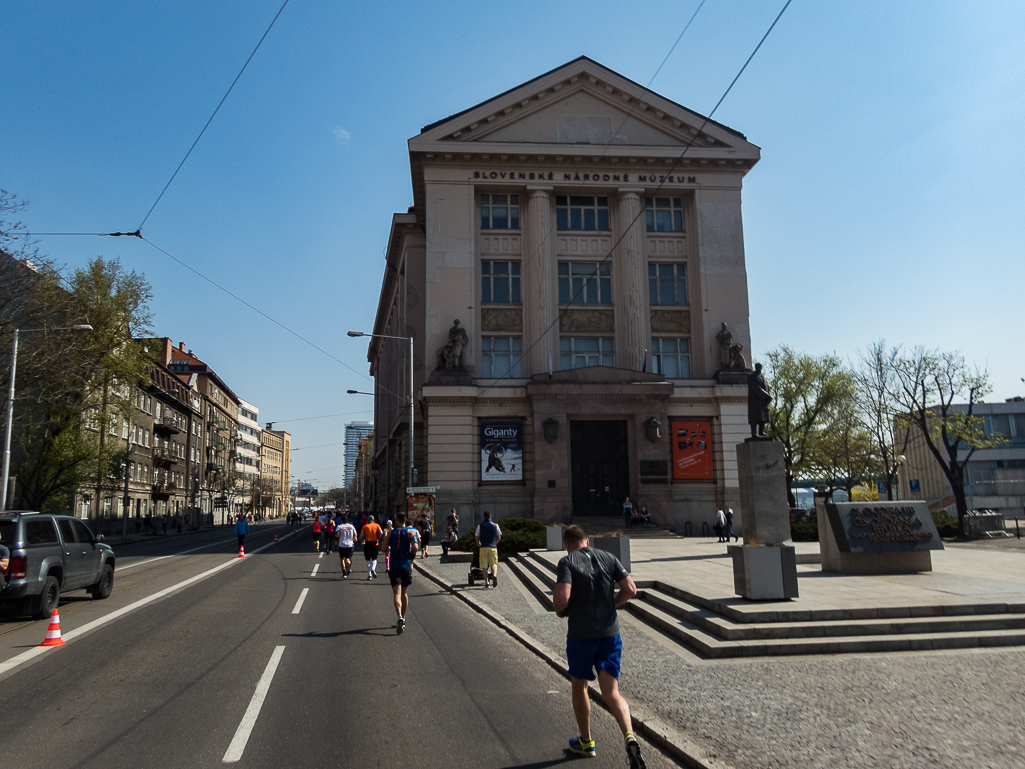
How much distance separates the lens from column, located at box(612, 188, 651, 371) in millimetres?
37875

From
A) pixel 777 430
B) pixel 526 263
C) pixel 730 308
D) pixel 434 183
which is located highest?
pixel 434 183

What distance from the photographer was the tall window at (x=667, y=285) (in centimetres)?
3925

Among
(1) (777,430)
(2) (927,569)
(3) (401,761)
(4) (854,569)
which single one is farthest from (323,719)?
(1) (777,430)

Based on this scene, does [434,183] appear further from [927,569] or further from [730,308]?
[927,569]

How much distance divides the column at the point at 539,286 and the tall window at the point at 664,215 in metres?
5.32

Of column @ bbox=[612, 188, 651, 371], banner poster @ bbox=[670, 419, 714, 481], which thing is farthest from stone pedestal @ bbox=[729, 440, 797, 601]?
column @ bbox=[612, 188, 651, 371]

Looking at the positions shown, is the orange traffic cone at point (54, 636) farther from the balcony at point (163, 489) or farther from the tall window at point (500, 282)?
the balcony at point (163, 489)

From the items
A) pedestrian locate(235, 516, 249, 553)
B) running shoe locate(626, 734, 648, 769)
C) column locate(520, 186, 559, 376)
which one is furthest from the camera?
column locate(520, 186, 559, 376)

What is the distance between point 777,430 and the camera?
164 feet

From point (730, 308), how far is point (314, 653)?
1291 inches

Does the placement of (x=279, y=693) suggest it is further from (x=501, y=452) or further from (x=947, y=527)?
(x=947, y=527)

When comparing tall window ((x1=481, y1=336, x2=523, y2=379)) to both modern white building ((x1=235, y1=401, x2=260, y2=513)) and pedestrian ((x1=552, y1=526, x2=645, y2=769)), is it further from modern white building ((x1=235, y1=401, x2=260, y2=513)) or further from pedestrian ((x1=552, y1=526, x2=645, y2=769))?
modern white building ((x1=235, y1=401, x2=260, y2=513))

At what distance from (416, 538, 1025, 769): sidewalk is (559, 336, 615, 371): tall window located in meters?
26.1

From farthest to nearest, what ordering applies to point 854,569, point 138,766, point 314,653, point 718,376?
1. point 718,376
2. point 854,569
3. point 314,653
4. point 138,766
